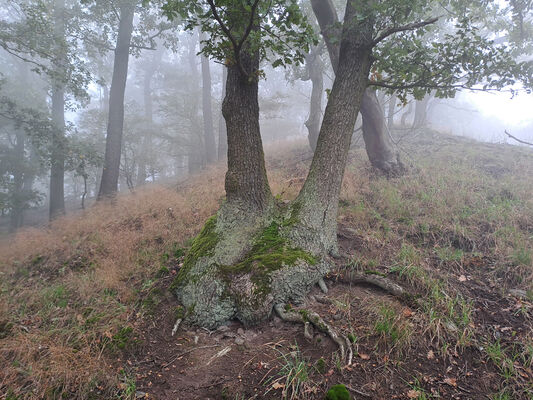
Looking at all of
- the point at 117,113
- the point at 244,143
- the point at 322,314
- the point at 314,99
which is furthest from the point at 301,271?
the point at 117,113

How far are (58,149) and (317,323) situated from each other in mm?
11897

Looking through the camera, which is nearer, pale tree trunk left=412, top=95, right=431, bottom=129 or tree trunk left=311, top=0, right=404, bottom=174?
tree trunk left=311, top=0, right=404, bottom=174

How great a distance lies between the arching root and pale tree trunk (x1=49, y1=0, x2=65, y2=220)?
34.1 ft

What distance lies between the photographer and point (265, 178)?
14.2ft

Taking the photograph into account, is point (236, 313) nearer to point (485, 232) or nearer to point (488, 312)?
point (488, 312)

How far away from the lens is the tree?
11.1 ft

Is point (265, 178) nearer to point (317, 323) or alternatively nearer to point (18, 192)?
point (317, 323)

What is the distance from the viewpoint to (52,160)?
11.0 m

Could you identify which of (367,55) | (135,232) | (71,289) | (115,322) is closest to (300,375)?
(115,322)

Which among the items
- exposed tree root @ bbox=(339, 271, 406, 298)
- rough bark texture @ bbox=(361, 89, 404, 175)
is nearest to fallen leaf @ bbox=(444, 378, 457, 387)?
exposed tree root @ bbox=(339, 271, 406, 298)

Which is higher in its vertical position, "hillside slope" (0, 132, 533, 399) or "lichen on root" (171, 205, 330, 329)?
"lichen on root" (171, 205, 330, 329)

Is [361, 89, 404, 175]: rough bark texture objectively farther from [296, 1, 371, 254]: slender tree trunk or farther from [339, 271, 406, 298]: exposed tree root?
[339, 271, 406, 298]: exposed tree root

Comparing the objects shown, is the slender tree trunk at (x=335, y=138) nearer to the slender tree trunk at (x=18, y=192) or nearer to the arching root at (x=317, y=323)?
the arching root at (x=317, y=323)

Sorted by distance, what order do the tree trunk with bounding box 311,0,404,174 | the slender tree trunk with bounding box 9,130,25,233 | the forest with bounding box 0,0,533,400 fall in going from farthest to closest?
the slender tree trunk with bounding box 9,130,25,233
the tree trunk with bounding box 311,0,404,174
the forest with bounding box 0,0,533,400
